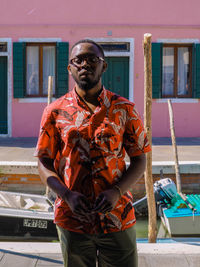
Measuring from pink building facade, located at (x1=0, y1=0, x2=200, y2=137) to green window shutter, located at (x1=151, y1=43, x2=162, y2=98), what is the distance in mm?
29

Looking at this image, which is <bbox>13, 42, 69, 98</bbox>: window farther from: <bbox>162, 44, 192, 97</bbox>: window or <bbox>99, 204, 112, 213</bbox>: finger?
<bbox>99, 204, 112, 213</bbox>: finger

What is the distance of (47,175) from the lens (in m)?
1.81

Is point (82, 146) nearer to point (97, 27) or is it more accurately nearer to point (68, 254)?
point (68, 254)

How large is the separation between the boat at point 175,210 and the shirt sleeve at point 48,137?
498 centimetres

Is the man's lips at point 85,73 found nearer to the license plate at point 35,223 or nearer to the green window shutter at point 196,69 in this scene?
the license plate at point 35,223

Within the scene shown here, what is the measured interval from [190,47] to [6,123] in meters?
5.87

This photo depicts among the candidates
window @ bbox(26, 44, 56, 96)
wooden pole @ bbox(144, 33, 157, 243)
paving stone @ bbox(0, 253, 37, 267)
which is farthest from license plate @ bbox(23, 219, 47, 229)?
window @ bbox(26, 44, 56, 96)

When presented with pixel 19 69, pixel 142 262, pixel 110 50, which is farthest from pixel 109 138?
pixel 19 69

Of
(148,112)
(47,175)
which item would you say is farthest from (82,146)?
(148,112)

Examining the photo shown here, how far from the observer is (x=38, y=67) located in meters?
12.4

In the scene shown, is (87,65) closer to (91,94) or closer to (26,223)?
(91,94)

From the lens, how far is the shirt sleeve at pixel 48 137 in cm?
182

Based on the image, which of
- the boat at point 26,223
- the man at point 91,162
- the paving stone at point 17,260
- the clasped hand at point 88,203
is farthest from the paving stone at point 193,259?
the boat at point 26,223

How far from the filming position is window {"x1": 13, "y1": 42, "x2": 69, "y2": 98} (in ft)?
39.4
